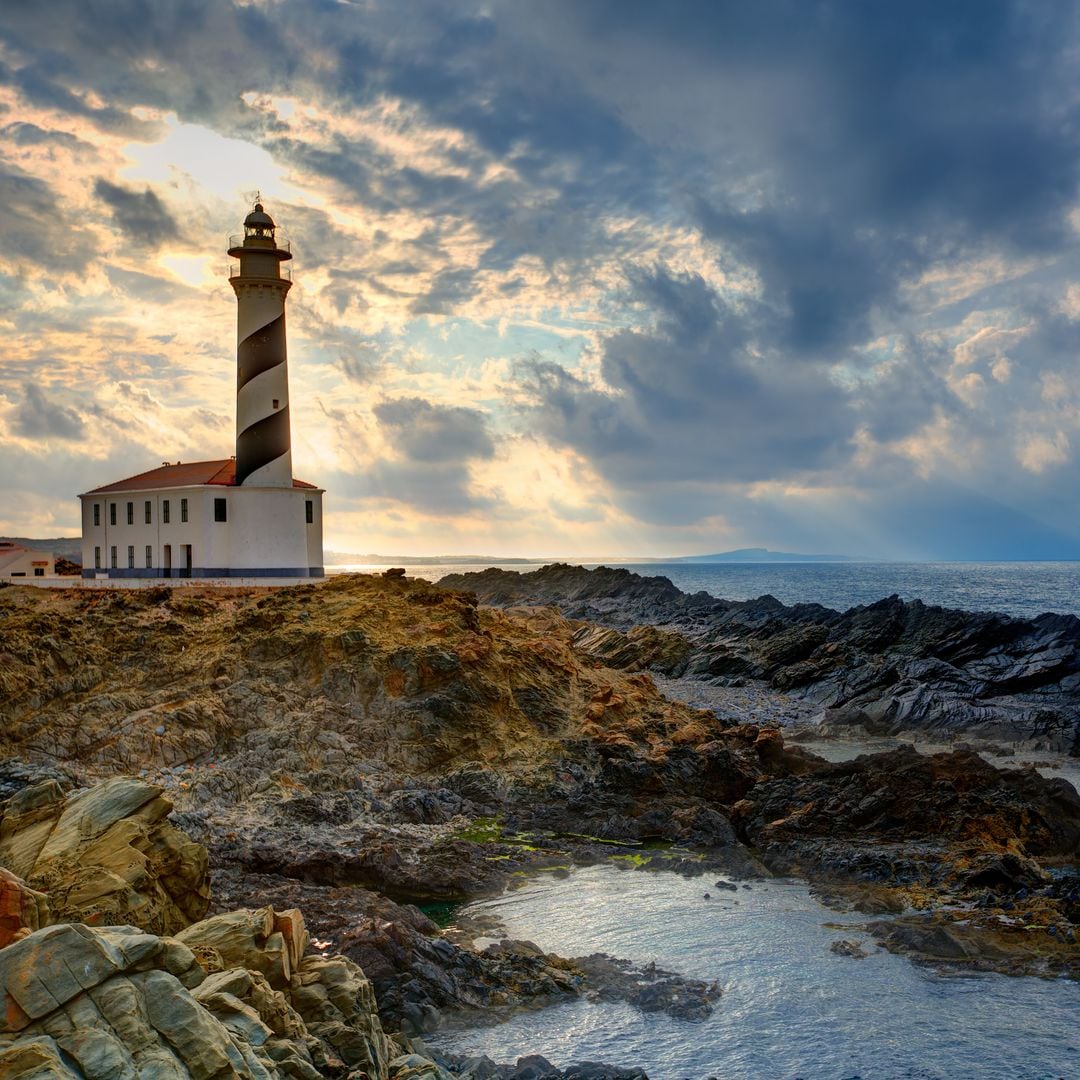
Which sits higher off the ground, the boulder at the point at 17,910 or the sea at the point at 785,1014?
the boulder at the point at 17,910

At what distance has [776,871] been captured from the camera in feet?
53.7

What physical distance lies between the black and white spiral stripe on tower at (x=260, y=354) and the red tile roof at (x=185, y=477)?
1.58 m

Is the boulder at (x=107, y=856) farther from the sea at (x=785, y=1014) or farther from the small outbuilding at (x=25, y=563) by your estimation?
the small outbuilding at (x=25, y=563)

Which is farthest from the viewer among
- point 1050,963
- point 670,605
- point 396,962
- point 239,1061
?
point 670,605

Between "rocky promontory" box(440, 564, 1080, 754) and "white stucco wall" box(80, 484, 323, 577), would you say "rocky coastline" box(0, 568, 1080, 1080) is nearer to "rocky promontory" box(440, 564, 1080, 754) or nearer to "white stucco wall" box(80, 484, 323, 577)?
"rocky promontory" box(440, 564, 1080, 754)

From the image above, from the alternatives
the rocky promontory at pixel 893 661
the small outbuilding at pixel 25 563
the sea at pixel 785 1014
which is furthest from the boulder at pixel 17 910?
the small outbuilding at pixel 25 563

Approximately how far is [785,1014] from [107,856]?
24.7 ft

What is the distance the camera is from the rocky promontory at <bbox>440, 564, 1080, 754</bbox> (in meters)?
30.3

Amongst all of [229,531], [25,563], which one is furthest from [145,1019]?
[25,563]

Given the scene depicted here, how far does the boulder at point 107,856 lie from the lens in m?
10.1

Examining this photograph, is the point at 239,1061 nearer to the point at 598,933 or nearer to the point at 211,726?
the point at 598,933

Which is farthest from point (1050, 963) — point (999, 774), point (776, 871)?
point (999, 774)

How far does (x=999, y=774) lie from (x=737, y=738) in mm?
5836

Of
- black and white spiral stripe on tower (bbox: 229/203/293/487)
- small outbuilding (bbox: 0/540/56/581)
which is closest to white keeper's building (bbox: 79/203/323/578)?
black and white spiral stripe on tower (bbox: 229/203/293/487)
